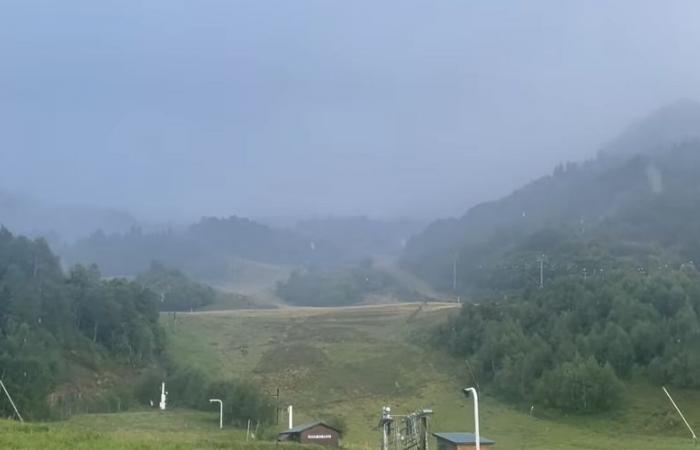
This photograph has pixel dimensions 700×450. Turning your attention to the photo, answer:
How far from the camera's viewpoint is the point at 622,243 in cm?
18912

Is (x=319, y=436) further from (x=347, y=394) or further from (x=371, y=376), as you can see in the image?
(x=371, y=376)

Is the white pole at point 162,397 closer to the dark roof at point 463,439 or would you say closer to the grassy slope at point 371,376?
the grassy slope at point 371,376

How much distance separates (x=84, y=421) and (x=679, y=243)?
16745 centimetres

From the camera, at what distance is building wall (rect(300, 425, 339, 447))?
133 ft

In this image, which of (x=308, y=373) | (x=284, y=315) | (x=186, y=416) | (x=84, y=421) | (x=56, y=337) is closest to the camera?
(x=84, y=421)

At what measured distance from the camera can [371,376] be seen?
89688mm

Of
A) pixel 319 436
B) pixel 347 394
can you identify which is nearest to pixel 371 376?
pixel 347 394

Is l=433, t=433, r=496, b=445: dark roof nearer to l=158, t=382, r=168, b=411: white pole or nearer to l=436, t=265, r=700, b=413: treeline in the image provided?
l=436, t=265, r=700, b=413: treeline

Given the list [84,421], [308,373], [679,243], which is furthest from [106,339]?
[679,243]

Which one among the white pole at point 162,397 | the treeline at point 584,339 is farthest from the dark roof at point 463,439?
the white pole at point 162,397

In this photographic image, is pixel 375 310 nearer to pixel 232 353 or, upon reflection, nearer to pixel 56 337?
pixel 232 353

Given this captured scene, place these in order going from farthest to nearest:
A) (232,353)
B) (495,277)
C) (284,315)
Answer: (495,277) < (284,315) < (232,353)

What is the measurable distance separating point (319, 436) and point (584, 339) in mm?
53624

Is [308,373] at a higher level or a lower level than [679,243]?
lower
